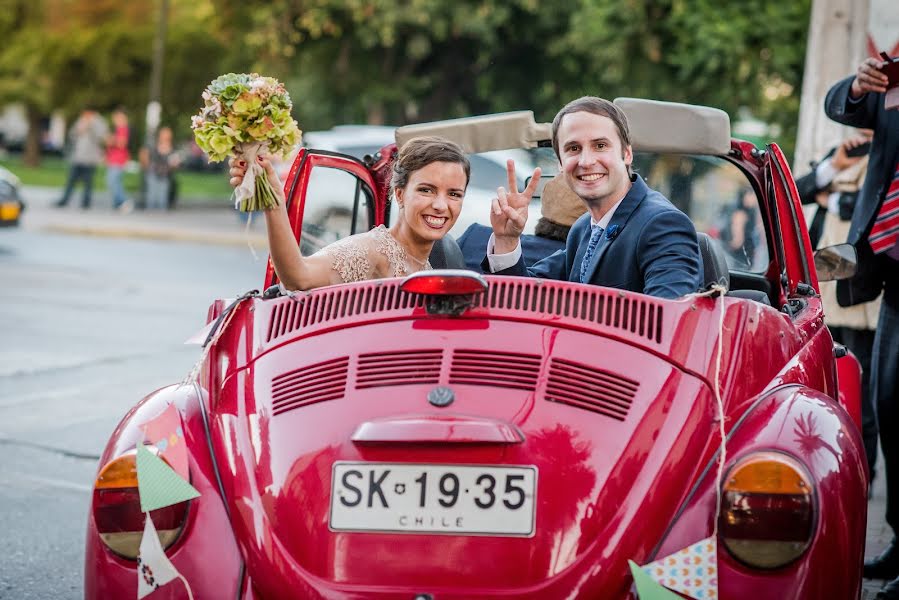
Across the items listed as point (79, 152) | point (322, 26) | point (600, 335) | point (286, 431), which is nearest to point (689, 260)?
point (600, 335)

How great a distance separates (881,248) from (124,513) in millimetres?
3135

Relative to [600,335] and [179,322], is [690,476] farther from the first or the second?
[179,322]

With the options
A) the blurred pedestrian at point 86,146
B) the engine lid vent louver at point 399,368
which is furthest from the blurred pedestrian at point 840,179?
the blurred pedestrian at point 86,146

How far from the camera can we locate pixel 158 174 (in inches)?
1061

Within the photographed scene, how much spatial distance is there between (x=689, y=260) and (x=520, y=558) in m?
1.36

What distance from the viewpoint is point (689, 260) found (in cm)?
366

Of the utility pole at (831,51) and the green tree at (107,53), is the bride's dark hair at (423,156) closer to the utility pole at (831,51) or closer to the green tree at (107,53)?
the utility pole at (831,51)

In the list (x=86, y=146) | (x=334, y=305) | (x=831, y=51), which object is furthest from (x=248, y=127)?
(x=86, y=146)

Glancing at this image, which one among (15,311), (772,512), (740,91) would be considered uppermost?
(740,91)

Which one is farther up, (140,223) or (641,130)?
(641,130)

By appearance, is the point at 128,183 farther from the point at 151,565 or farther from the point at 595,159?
the point at 151,565

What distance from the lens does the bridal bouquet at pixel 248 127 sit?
336 centimetres

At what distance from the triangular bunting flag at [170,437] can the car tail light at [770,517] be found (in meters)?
1.22

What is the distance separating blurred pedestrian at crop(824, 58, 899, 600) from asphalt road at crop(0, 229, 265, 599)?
3.05 metres
